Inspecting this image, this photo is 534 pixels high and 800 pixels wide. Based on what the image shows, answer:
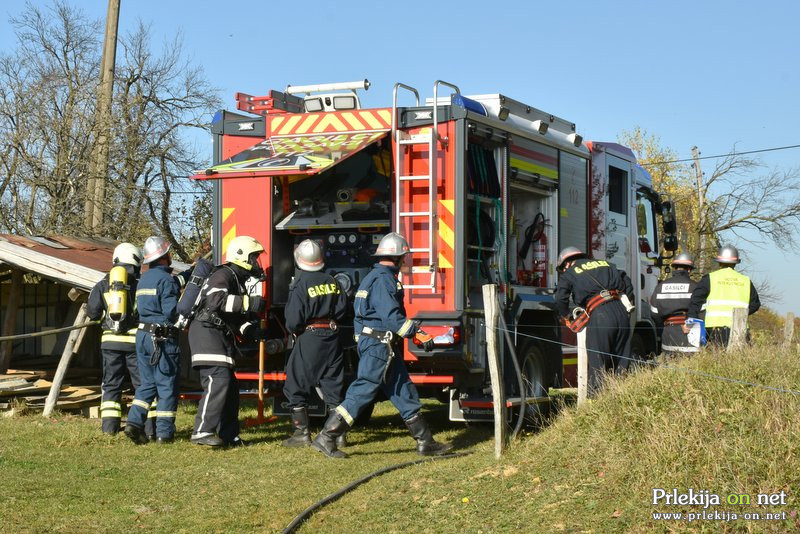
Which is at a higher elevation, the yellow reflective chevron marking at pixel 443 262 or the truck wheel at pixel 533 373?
the yellow reflective chevron marking at pixel 443 262

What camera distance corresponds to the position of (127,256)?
1017 centimetres

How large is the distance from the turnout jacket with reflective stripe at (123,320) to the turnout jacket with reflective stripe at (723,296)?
5.64m

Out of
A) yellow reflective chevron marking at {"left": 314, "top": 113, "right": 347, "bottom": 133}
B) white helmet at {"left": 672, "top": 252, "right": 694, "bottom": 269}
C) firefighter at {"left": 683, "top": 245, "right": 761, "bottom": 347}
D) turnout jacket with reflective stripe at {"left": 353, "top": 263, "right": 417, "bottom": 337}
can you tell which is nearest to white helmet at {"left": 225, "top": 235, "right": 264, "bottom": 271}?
turnout jacket with reflective stripe at {"left": 353, "top": 263, "right": 417, "bottom": 337}

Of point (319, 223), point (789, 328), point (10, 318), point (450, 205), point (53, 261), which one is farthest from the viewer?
point (10, 318)

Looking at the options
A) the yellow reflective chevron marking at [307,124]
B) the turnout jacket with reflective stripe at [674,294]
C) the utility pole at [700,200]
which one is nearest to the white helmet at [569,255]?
the turnout jacket with reflective stripe at [674,294]

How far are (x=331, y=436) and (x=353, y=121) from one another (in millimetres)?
2992

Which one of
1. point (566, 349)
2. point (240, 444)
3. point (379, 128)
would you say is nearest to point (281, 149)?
point (379, 128)

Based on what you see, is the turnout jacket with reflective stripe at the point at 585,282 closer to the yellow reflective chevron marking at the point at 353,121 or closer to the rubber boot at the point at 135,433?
the yellow reflective chevron marking at the point at 353,121

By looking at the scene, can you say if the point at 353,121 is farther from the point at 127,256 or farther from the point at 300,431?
the point at 300,431

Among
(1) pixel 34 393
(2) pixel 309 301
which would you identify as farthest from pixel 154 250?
(1) pixel 34 393

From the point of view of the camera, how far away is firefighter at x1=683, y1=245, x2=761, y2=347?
33.8 feet

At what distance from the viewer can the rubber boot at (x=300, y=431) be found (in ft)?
30.9

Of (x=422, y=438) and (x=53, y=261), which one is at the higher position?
(x=53, y=261)

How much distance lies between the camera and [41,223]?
1967 cm
